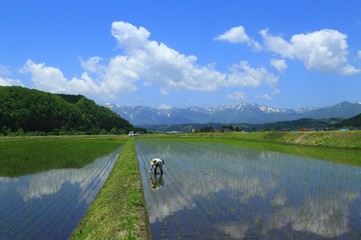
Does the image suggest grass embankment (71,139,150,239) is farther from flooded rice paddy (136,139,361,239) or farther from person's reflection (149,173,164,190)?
person's reflection (149,173,164,190)

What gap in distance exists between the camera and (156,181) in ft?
70.3

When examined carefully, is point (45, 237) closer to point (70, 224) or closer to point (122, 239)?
point (70, 224)

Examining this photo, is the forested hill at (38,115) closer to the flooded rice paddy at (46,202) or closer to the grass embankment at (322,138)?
the grass embankment at (322,138)

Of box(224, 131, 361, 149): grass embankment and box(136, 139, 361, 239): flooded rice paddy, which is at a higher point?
box(224, 131, 361, 149): grass embankment

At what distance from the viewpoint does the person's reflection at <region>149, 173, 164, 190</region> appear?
1958 centimetres

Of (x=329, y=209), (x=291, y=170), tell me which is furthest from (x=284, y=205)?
(x=291, y=170)

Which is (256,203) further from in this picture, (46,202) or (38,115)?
(38,115)

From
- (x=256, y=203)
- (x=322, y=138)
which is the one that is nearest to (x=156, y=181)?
(x=256, y=203)

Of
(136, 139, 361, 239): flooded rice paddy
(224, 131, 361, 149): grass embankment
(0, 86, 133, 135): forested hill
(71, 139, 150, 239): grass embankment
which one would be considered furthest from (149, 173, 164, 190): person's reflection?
(0, 86, 133, 135): forested hill

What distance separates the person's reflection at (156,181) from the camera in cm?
1958

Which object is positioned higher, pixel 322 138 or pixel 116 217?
pixel 322 138

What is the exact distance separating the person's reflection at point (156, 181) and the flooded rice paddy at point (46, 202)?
10.8 ft

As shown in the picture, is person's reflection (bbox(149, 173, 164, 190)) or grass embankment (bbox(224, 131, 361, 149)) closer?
person's reflection (bbox(149, 173, 164, 190))

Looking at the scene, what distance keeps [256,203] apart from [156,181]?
330 inches
